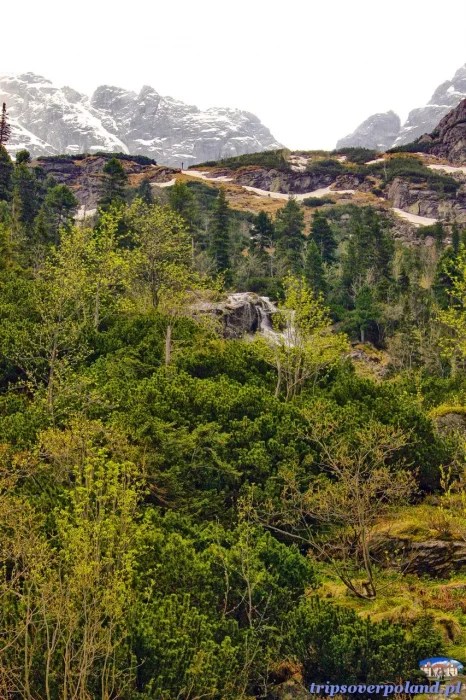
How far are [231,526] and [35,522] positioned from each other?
6784 mm

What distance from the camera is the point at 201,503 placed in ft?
58.4

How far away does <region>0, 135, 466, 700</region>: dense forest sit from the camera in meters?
10.8

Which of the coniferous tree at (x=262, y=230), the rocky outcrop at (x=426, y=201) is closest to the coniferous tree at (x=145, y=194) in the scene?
the coniferous tree at (x=262, y=230)

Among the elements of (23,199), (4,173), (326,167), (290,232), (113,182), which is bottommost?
(290,232)

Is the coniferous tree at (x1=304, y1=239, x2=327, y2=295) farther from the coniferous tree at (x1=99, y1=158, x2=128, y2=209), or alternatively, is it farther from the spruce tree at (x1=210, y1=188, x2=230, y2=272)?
the coniferous tree at (x1=99, y1=158, x2=128, y2=209)

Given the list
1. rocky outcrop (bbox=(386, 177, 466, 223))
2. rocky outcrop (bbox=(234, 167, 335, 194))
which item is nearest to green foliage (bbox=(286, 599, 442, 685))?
rocky outcrop (bbox=(386, 177, 466, 223))

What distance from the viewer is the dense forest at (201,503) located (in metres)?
10.8

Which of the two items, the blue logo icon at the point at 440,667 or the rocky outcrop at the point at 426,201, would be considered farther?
the rocky outcrop at the point at 426,201

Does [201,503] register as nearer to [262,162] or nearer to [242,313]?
[242,313]

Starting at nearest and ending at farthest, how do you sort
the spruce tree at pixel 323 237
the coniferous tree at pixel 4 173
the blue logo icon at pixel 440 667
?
the blue logo icon at pixel 440 667, the coniferous tree at pixel 4 173, the spruce tree at pixel 323 237

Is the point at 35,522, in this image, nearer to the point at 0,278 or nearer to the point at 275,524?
the point at 275,524

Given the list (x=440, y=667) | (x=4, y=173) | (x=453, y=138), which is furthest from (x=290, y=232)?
(x=453, y=138)

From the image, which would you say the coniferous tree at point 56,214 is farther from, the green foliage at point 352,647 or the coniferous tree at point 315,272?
the green foliage at point 352,647

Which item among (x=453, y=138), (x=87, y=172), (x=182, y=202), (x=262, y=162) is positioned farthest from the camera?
(x=262, y=162)
